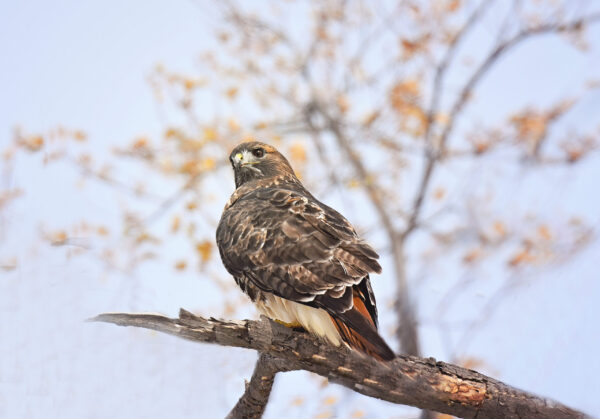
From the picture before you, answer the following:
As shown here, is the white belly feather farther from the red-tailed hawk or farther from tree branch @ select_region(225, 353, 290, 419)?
tree branch @ select_region(225, 353, 290, 419)

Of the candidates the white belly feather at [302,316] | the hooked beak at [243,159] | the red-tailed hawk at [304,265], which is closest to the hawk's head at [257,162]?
the hooked beak at [243,159]

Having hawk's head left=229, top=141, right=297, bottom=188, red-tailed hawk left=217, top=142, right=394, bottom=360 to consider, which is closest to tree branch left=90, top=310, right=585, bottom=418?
red-tailed hawk left=217, top=142, right=394, bottom=360

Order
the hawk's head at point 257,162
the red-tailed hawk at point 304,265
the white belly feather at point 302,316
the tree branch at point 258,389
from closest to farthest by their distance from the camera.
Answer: the red-tailed hawk at point 304,265 → the white belly feather at point 302,316 → the tree branch at point 258,389 → the hawk's head at point 257,162

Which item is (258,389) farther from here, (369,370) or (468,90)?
(468,90)

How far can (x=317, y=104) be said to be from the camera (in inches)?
428

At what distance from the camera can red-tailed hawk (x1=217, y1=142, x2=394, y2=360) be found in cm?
338

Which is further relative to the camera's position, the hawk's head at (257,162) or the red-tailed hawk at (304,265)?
the hawk's head at (257,162)

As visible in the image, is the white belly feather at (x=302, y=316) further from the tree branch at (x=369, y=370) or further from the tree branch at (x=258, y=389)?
the tree branch at (x=258, y=389)

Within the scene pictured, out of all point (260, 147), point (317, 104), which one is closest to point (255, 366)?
point (260, 147)

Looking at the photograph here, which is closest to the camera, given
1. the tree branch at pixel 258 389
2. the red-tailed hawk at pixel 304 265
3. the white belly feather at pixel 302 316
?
the red-tailed hawk at pixel 304 265

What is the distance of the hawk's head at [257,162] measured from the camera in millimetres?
5094

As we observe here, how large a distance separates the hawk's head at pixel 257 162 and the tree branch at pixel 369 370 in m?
1.77

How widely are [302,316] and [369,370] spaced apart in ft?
1.63

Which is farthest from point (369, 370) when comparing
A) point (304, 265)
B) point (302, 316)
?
point (304, 265)
